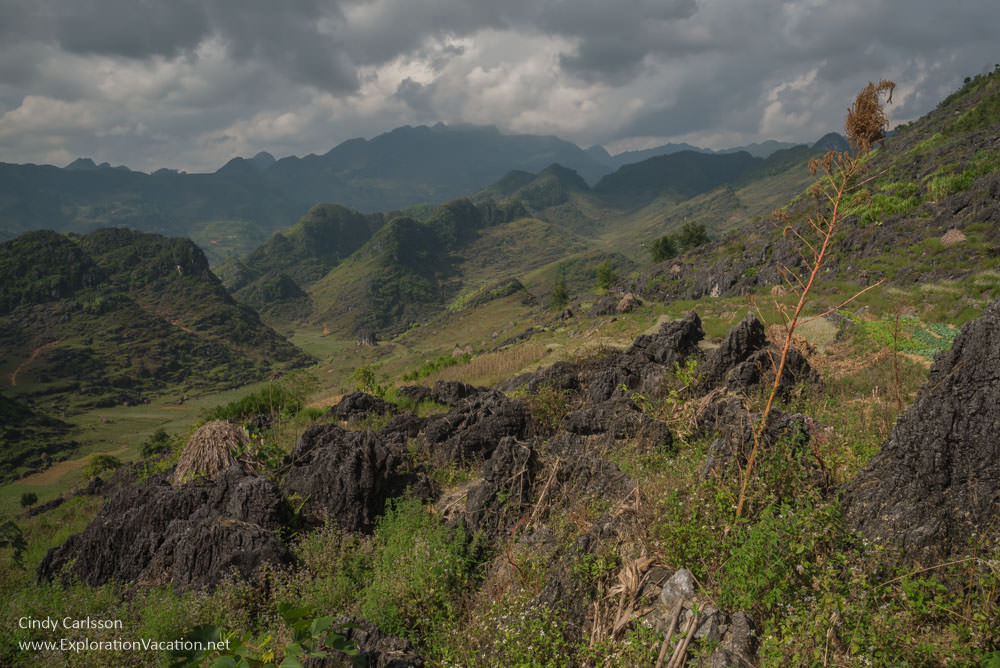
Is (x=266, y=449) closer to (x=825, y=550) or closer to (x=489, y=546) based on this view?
(x=489, y=546)

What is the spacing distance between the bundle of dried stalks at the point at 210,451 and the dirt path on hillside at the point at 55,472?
181 feet

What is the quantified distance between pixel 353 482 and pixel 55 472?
231 ft

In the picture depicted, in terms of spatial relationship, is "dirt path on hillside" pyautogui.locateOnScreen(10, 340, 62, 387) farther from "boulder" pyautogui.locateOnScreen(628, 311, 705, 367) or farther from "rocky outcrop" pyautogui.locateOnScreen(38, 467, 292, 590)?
"boulder" pyautogui.locateOnScreen(628, 311, 705, 367)

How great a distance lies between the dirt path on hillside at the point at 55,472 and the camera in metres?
50.2

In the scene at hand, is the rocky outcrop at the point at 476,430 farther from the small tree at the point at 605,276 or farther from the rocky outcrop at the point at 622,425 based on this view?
the small tree at the point at 605,276

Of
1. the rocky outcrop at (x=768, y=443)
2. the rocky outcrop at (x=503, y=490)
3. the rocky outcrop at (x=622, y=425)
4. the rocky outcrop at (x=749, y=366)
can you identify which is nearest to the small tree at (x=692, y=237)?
the rocky outcrop at (x=749, y=366)

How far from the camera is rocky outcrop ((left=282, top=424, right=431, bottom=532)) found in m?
8.04

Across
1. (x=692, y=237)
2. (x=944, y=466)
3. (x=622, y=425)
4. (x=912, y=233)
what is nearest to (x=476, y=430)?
(x=622, y=425)

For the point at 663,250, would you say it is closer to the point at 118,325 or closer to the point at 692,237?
the point at 692,237

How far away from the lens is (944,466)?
421 centimetres

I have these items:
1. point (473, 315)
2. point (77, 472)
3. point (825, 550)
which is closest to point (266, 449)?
point (825, 550)

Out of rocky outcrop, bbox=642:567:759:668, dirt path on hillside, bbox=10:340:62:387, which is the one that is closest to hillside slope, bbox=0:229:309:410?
dirt path on hillside, bbox=10:340:62:387

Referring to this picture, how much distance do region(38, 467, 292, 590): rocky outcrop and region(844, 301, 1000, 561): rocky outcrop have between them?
7.43 meters

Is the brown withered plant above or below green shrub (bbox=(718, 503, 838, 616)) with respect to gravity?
above
